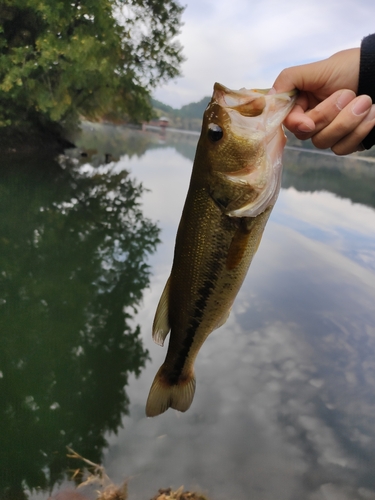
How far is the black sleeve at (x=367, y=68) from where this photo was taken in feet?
5.94

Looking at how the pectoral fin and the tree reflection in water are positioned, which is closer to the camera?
the pectoral fin

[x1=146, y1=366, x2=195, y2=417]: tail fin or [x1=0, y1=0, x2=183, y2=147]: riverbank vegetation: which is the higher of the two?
[x1=0, y1=0, x2=183, y2=147]: riverbank vegetation

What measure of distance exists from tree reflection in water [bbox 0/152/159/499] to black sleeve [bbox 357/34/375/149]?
415 centimetres

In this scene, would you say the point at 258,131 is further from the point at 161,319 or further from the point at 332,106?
the point at 161,319

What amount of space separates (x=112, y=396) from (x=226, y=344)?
1968 millimetres

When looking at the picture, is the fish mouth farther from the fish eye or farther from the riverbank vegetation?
the riverbank vegetation

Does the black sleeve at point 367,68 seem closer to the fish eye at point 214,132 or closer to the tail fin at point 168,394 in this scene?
the fish eye at point 214,132

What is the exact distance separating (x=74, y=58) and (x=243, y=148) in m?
16.4

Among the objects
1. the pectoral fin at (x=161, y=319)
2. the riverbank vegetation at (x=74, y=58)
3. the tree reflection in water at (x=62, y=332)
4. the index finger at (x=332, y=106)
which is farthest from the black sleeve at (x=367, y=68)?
the riverbank vegetation at (x=74, y=58)

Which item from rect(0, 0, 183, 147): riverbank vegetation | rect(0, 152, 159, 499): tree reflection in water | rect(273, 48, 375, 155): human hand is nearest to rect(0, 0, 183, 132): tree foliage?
rect(0, 0, 183, 147): riverbank vegetation

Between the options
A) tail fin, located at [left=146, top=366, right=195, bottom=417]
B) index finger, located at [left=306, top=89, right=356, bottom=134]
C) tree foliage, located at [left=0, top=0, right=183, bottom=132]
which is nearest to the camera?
index finger, located at [left=306, top=89, right=356, bottom=134]

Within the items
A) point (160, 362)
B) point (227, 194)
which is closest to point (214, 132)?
point (227, 194)

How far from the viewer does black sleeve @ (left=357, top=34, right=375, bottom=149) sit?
1.81 metres

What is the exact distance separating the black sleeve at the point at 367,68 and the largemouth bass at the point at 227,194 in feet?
1.26
